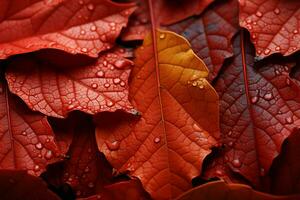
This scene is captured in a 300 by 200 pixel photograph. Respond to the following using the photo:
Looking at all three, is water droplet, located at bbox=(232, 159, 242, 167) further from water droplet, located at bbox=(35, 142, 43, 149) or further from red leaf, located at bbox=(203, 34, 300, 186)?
water droplet, located at bbox=(35, 142, 43, 149)

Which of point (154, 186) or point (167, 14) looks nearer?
point (154, 186)

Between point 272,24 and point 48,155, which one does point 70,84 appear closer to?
point 48,155

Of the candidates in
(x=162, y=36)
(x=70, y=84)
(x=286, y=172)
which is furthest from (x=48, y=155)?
(x=286, y=172)

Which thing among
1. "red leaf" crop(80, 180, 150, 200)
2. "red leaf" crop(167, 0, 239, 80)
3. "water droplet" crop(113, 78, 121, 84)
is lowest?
"red leaf" crop(80, 180, 150, 200)

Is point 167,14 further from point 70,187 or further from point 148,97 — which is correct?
point 70,187

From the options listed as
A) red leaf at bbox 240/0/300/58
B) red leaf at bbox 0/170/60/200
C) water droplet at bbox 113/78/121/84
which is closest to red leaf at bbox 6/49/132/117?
water droplet at bbox 113/78/121/84

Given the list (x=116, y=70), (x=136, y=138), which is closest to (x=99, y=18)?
(x=116, y=70)

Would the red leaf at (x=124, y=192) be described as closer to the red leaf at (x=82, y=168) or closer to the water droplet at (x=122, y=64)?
the red leaf at (x=82, y=168)

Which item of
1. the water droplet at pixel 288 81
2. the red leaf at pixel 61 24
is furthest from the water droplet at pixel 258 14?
the red leaf at pixel 61 24
